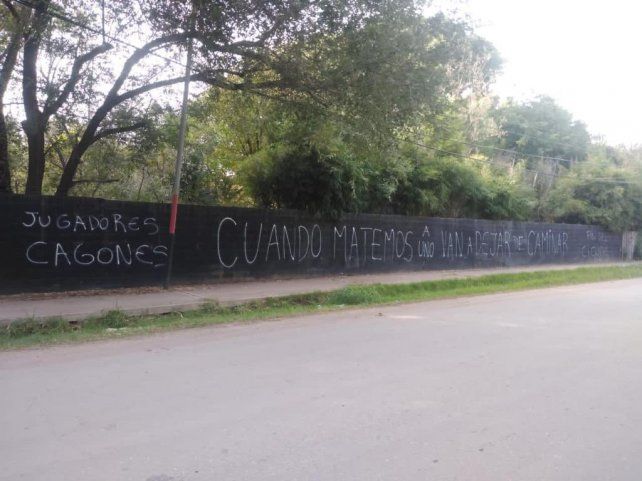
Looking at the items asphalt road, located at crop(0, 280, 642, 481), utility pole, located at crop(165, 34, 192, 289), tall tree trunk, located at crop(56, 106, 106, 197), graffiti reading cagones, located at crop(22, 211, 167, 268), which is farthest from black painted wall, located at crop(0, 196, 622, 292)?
asphalt road, located at crop(0, 280, 642, 481)

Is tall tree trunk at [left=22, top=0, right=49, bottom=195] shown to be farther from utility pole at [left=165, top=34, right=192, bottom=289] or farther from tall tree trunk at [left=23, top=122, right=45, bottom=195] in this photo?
utility pole at [left=165, top=34, right=192, bottom=289]

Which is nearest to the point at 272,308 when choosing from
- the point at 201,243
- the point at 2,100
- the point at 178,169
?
the point at 201,243

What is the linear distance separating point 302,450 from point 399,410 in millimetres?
1272

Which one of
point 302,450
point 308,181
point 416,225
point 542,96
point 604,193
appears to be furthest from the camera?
point 542,96

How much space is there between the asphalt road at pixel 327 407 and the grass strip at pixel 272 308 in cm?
78

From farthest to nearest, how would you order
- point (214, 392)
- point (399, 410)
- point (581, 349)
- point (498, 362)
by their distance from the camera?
1. point (581, 349)
2. point (498, 362)
3. point (214, 392)
4. point (399, 410)

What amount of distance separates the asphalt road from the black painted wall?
4007mm

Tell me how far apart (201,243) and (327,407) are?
9112mm

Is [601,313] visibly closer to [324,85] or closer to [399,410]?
[324,85]

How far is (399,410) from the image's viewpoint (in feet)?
17.4

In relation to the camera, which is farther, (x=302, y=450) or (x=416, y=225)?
(x=416, y=225)

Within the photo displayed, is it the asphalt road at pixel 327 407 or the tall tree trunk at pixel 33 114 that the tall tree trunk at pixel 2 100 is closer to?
the tall tree trunk at pixel 33 114

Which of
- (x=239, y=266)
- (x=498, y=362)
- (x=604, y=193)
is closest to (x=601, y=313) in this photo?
(x=498, y=362)

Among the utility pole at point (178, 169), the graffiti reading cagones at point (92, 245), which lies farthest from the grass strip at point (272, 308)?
the graffiti reading cagones at point (92, 245)
